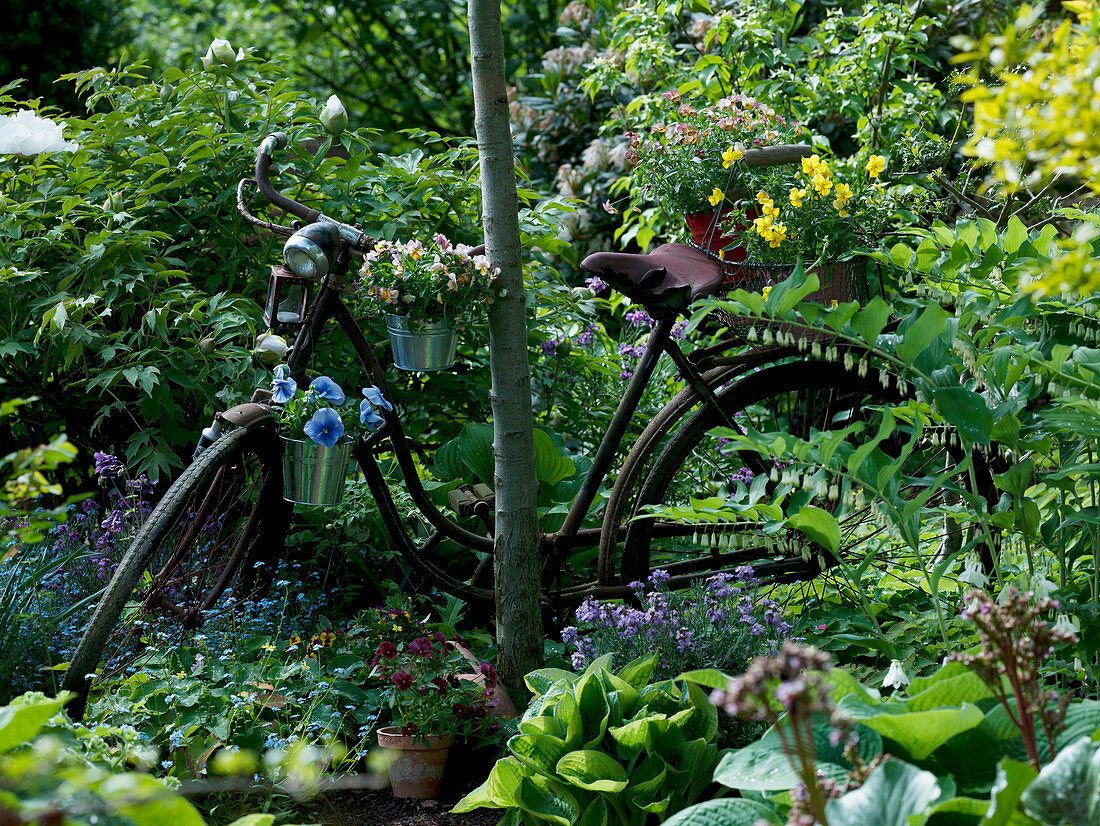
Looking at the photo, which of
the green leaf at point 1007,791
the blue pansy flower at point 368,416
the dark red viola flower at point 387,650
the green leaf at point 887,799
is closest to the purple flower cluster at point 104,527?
the blue pansy flower at point 368,416

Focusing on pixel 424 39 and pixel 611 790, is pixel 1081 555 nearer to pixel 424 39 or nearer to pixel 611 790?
pixel 611 790

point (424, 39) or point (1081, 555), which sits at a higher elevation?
point (424, 39)

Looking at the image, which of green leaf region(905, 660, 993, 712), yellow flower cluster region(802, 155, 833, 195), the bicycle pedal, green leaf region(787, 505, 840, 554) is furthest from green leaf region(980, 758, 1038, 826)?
the bicycle pedal

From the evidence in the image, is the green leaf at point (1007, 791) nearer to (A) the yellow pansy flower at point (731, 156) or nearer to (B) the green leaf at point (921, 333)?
(B) the green leaf at point (921, 333)

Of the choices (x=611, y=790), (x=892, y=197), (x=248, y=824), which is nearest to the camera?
(x=248, y=824)

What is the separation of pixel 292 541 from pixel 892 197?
80.1 inches

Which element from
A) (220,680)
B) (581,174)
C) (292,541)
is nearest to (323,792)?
(220,680)

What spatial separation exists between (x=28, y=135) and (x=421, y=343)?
4.18 feet

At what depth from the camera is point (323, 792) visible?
205cm

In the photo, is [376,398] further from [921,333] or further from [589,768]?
[921,333]

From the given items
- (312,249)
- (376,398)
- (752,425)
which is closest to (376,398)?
(376,398)

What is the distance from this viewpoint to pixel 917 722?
1293 millimetres

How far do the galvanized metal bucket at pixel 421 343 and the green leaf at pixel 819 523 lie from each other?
98 centimetres

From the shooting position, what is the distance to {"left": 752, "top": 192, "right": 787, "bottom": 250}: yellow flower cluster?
225cm
